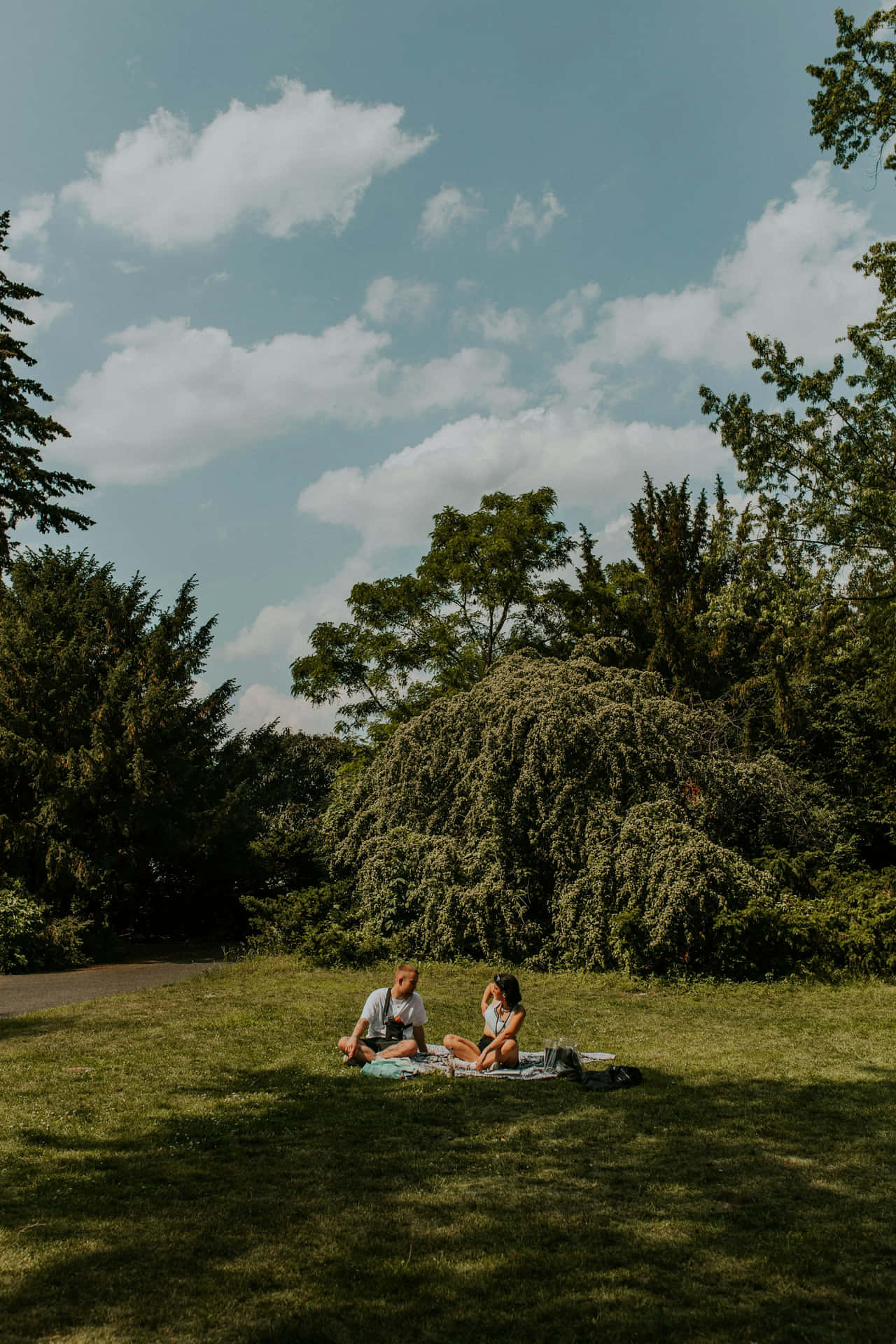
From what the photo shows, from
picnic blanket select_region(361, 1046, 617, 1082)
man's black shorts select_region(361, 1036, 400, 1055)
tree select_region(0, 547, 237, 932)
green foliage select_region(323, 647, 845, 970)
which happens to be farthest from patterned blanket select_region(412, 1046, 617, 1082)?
tree select_region(0, 547, 237, 932)

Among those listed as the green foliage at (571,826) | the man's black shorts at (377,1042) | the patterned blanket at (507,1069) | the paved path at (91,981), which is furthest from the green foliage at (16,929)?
the patterned blanket at (507,1069)

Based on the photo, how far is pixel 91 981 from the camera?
14117 millimetres

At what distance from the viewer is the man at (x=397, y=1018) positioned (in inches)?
323

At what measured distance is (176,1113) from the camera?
21.2 feet

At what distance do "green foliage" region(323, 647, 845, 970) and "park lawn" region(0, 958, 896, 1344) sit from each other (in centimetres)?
412

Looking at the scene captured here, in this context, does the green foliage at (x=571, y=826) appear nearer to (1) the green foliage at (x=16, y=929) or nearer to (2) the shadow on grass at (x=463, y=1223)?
(1) the green foliage at (x=16, y=929)

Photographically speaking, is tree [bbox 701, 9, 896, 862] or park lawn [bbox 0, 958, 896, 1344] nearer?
park lawn [bbox 0, 958, 896, 1344]

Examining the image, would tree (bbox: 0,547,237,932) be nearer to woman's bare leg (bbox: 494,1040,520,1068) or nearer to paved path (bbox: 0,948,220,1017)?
paved path (bbox: 0,948,220,1017)

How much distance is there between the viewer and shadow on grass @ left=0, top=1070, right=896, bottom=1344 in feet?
11.8

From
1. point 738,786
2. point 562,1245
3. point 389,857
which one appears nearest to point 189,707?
point 389,857

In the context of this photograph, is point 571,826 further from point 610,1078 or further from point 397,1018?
point 610,1078

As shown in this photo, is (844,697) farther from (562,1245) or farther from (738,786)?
(562,1245)

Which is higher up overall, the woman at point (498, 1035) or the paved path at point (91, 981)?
the woman at point (498, 1035)

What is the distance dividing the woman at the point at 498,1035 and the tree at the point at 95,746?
34.7ft
